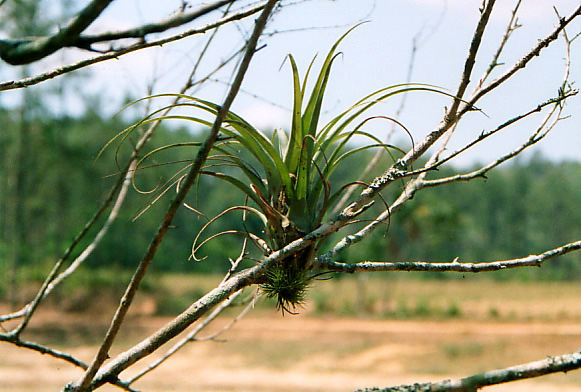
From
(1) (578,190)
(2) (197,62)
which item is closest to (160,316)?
(2) (197,62)

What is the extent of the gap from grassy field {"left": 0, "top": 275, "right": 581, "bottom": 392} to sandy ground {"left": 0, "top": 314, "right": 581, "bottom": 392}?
1.2 inches

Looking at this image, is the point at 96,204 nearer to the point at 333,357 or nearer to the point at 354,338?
the point at 333,357

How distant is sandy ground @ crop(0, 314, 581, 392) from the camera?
12414mm

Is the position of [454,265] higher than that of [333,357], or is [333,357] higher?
[333,357]

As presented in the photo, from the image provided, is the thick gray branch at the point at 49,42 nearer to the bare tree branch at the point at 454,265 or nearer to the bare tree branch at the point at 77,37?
the bare tree branch at the point at 77,37

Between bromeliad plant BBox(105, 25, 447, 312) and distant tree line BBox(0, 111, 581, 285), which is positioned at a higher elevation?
distant tree line BBox(0, 111, 581, 285)

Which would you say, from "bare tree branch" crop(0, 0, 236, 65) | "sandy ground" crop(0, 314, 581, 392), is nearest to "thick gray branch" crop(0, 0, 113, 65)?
"bare tree branch" crop(0, 0, 236, 65)

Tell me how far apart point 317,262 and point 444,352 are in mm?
14935

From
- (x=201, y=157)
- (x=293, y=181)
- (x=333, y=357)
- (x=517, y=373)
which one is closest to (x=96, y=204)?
(x=333, y=357)

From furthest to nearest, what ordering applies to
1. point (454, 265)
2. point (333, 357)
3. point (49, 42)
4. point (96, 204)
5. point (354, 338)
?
point (354, 338) → point (333, 357) → point (96, 204) → point (454, 265) → point (49, 42)

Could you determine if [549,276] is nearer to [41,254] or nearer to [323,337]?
[323,337]

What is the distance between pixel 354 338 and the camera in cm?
1692

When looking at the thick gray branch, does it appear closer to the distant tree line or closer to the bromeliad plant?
the bromeliad plant

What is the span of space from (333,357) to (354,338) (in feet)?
6.94
